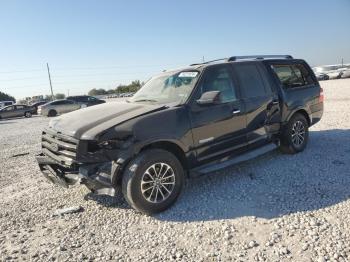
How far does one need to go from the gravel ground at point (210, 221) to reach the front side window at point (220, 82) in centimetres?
138

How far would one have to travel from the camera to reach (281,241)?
346 cm

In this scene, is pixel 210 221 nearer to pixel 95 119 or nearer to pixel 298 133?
pixel 95 119

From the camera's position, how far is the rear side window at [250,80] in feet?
18.1

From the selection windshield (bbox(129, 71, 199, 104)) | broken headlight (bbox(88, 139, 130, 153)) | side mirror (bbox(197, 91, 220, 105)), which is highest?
windshield (bbox(129, 71, 199, 104))

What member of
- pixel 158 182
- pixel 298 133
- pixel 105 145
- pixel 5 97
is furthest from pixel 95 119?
pixel 5 97

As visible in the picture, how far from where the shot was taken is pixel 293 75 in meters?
6.68

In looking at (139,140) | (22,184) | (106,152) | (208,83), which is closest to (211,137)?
(208,83)

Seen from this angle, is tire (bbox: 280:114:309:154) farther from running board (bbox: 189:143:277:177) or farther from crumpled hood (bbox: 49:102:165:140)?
crumpled hood (bbox: 49:102:165:140)

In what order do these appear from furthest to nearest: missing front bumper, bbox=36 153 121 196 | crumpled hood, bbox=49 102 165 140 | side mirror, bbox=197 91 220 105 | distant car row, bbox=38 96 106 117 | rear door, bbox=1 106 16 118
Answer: rear door, bbox=1 106 16 118
distant car row, bbox=38 96 106 117
side mirror, bbox=197 91 220 105
crumpled hood, bbox=49 102 165 140
missing front bumper, bbox=36 153 121 196

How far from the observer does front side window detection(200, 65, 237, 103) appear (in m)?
5.04

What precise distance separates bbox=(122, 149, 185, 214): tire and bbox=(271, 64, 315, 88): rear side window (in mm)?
3094

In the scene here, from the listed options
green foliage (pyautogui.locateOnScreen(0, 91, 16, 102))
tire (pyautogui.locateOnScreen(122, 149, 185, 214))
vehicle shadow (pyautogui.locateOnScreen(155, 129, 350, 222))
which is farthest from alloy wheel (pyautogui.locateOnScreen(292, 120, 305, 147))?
green foliage (pyautogui.locateOnScreen(0, 91, 16, 102))

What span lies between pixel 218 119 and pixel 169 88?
3.27 feet

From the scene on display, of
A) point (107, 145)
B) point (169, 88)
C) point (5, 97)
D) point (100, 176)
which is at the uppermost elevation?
point (5, 97)
